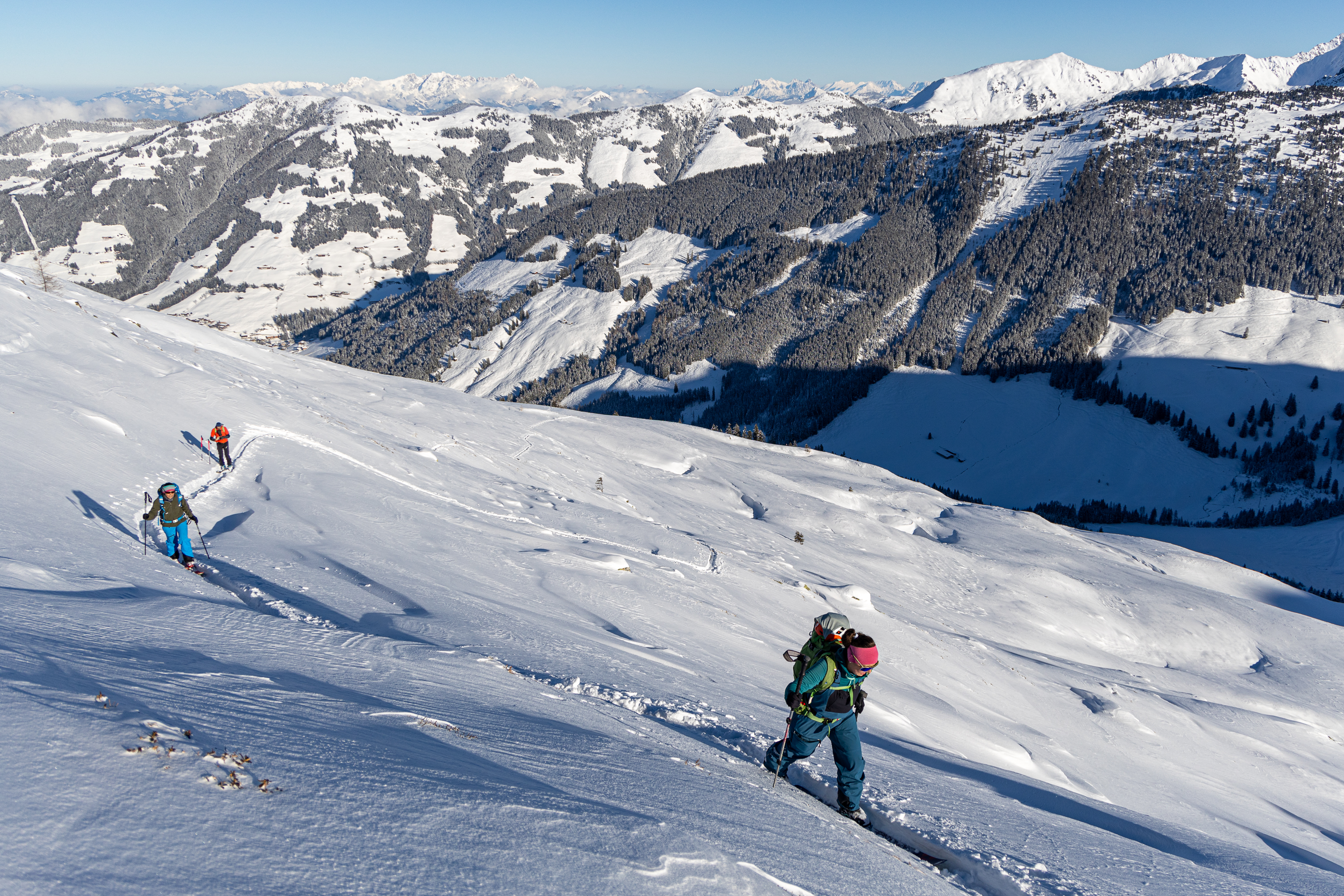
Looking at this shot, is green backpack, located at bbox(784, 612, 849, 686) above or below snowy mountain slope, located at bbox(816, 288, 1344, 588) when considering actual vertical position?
below

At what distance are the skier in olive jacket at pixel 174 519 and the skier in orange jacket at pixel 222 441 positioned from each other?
22.6 feet

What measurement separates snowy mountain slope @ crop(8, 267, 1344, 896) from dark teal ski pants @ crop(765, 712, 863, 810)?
555 mm

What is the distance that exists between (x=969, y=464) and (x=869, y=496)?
61.5 meters

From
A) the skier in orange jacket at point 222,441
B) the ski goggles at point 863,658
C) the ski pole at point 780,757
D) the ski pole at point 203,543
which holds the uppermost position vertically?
the ski goggles at point 863,658

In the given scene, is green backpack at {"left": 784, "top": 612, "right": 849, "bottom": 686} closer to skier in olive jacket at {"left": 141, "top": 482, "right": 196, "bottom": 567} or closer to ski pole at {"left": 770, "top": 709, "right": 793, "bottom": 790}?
ski pole at {"left": 770, "top": 709, "right": 793, "bottom": 790}

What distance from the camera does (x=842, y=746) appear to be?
25.3 feet

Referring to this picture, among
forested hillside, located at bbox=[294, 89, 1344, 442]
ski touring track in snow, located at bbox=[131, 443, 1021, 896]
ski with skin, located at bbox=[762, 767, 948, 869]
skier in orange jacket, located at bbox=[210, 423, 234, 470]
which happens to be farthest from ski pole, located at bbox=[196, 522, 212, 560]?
forested hillside, located at bbox=[294, 89, 1344, 442]

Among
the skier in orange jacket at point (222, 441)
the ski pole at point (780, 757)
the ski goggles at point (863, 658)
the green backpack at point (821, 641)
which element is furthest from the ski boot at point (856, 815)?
the skier in orange jacket at point (222, 441)

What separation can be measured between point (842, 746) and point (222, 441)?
19.7 meters

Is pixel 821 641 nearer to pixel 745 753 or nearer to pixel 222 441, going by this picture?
pixel 745 753

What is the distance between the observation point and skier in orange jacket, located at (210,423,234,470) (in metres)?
19.1

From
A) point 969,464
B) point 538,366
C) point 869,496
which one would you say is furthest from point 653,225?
point 869,496

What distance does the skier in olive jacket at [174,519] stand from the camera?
1273 centimetres

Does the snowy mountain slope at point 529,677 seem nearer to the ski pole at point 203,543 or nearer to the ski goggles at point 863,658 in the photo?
the ski pole at point 203,543
